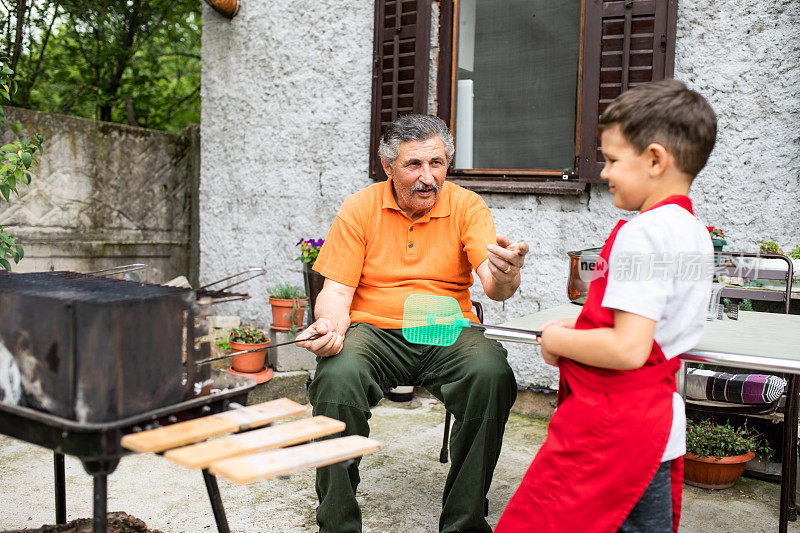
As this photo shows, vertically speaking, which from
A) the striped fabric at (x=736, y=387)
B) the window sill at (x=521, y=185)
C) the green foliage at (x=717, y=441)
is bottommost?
the green foliage at (x=717, y=441)

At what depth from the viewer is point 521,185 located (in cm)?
391

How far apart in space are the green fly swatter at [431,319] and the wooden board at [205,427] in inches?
31.6

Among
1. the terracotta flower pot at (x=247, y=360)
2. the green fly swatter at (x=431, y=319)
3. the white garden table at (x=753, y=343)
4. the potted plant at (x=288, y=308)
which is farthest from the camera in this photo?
the potted plant at (x=288, y=308)

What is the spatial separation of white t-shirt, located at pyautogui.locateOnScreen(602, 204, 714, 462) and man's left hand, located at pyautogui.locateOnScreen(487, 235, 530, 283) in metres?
0.65

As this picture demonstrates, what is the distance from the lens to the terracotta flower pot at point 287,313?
4.29 m

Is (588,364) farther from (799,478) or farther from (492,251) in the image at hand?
(799,478)

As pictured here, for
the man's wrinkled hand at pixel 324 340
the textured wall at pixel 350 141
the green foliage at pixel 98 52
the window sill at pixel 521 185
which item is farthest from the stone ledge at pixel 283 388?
the green foliage at pixel 98 52

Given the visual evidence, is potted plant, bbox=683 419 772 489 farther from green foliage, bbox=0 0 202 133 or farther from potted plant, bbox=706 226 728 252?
green foliage, bbox=0 0 202 133

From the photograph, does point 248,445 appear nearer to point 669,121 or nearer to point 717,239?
point 669,121

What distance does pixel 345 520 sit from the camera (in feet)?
7.21

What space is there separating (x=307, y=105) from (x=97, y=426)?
11.7 feet

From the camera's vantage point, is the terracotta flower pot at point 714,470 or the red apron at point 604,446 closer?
the red apron at point 604,446

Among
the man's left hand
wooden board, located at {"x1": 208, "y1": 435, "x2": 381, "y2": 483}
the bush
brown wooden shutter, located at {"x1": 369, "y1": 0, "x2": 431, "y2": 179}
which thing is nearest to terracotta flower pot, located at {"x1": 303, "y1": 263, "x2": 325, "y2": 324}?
the bush

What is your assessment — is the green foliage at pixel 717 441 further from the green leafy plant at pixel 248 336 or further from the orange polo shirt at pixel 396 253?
the green leafy plant at pixel 248 336
